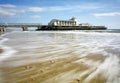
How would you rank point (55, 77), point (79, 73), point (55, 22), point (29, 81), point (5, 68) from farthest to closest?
1. point (55, 22)
2. point (5, 68)
3. point (79, 73)
4. point (55, 77)
5. point (29, 81)

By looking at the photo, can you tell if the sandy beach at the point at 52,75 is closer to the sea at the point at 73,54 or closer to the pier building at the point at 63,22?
the sea at the point at 73,54

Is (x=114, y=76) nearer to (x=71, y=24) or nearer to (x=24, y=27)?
(x=24, y=27)

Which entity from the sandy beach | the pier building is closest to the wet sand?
the sandy beach

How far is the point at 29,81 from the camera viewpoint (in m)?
5.02

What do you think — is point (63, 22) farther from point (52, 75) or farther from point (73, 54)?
point (52, 75)

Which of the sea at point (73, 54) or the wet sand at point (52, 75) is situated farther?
the sea at point (73, 54)

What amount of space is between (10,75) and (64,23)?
4087 inches

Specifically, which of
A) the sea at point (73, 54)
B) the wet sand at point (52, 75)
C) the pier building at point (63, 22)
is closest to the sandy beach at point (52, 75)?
the wet sand at point (52, 75)

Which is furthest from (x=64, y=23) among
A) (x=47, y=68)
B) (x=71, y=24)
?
(x=47, y=68)

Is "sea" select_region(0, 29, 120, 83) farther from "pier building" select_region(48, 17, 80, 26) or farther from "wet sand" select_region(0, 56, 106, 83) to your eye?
"pier building" select_region(48, 17, 80, 26)

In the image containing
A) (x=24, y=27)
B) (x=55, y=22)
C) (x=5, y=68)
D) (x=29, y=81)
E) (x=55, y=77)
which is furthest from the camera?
(x=55, y=22)

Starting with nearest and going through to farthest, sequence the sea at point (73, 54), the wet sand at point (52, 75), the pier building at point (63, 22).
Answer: the wet sand at point (52, 75), the sea at point (73, 54), the pier building at point (63, 22)

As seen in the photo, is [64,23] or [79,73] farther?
[64,23]

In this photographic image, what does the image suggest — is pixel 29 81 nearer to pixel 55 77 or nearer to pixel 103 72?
pixel 55 77
